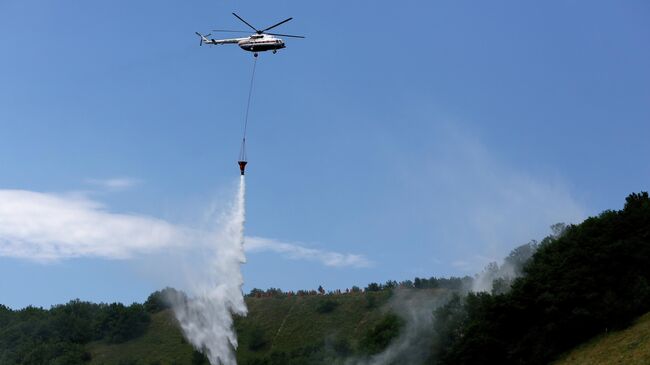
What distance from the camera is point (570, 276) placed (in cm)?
9956

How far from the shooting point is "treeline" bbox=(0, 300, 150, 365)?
6850 inches

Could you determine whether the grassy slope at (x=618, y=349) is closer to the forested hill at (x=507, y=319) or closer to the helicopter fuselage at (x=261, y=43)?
the forested hill at (x=507, y=319)

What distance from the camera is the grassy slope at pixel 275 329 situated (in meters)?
157

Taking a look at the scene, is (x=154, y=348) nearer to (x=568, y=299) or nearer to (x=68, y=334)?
(x=68, y=334)

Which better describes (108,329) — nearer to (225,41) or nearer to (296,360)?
(296,360)

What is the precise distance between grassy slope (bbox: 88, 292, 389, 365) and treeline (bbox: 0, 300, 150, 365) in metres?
2.76

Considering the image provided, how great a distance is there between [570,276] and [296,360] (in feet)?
155

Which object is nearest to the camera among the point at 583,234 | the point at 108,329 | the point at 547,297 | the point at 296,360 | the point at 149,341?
the point at 547,297

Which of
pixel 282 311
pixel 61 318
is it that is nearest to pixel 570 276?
pixel 282 311

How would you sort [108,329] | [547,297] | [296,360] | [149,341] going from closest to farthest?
[547,297] → [296,360] → [149,341] → [108,329]

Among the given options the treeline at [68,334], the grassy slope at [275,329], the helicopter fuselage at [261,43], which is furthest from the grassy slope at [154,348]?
the helicopter fuselage at [261,43]

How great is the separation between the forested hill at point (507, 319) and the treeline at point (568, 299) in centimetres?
12

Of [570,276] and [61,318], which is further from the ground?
[61,318]

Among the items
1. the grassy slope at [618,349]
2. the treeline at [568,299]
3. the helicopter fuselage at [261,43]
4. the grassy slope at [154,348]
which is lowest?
the grassy slope at [618,349]
